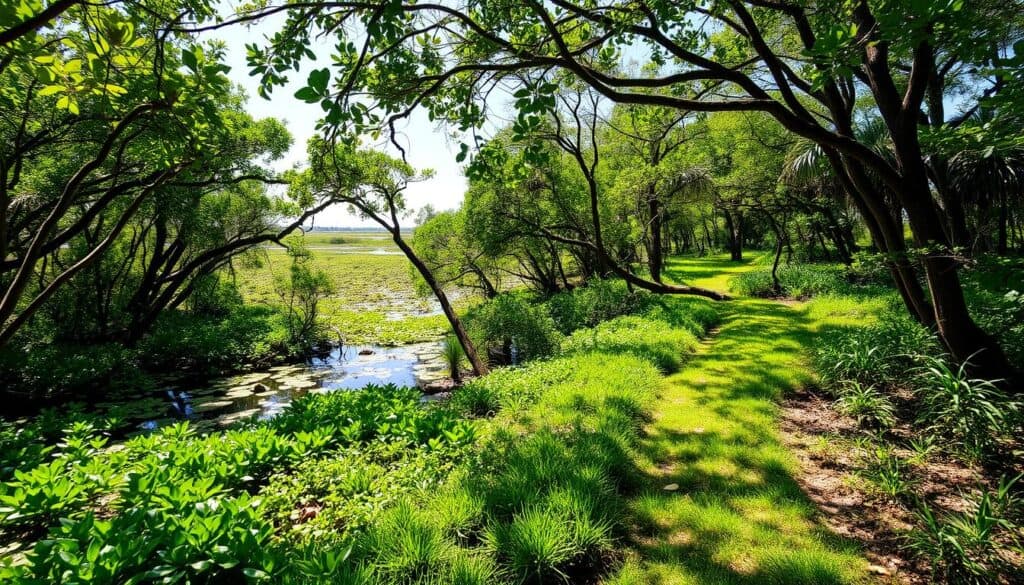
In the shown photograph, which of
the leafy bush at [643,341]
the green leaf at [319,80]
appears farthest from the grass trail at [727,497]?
the green leaf at [319,80]

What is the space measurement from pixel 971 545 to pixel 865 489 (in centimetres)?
97

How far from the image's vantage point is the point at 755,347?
772 cm

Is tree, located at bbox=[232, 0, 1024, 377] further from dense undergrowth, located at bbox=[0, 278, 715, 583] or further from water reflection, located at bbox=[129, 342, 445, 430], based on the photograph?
water reflection, located at bbox=[129, 342, 445, 430]

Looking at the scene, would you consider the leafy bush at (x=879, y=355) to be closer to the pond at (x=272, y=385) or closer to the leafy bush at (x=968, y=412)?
the leafy bush at (x=968, y=412)

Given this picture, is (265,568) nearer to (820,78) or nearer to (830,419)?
(820,78)

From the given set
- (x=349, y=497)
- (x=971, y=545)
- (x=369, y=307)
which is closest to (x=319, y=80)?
(x=349, y=497)

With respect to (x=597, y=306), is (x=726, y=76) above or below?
above

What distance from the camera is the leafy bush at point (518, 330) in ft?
33.0

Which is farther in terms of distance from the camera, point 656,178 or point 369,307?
point 369,307

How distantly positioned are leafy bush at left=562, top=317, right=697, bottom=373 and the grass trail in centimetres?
63

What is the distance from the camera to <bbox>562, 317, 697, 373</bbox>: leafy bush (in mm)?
7131

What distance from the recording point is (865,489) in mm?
3262

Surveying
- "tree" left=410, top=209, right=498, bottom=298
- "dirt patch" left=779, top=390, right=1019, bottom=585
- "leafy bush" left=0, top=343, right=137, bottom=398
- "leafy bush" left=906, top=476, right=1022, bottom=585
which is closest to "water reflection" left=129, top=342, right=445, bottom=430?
"leafy bush" left=0, top=343, right=137, bottom=398

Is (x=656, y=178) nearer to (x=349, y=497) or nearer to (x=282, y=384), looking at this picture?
(x=349, y=497)
